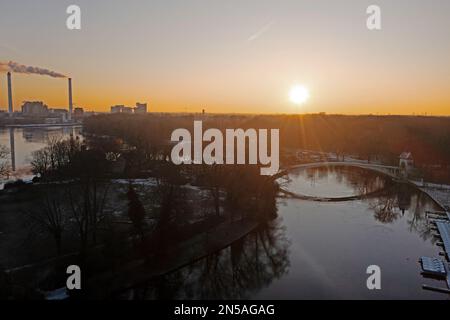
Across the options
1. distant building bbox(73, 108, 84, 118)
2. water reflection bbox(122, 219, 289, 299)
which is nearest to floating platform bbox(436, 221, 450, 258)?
water reflection bbox(122, 219, 289, 299)

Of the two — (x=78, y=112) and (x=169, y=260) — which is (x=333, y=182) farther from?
(x=78, y=112)

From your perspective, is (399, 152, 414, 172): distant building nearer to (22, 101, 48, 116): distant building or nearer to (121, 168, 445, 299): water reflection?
(121, 168, 445, 299): water reflection

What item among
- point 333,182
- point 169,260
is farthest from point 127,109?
point 169,260

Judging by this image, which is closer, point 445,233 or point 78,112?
point 445,233

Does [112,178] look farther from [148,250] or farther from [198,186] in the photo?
[148,250]

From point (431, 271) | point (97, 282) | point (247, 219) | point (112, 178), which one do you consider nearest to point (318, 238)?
point (247, 219)

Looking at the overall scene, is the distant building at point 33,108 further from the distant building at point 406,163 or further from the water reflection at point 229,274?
the water reflection at point 229,274

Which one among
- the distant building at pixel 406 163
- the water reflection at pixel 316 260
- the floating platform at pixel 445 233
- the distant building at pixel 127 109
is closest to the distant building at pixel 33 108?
the distant building at pixel 127 109
